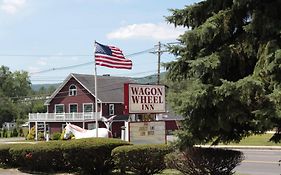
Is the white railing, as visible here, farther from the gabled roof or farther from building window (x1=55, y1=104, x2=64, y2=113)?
the gabled roof

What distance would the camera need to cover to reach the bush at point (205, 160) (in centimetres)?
1125

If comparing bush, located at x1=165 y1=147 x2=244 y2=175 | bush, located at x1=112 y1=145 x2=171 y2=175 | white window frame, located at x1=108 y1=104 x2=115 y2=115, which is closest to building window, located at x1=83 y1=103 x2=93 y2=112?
white window frame, located at x1=108 y1=104 x2=115 y2=115

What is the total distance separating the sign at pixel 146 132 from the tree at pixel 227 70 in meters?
7.77

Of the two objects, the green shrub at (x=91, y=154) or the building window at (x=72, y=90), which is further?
the building window at (x=72, y=90)

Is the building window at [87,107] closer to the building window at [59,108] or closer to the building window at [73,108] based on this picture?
the building window at [73,108]

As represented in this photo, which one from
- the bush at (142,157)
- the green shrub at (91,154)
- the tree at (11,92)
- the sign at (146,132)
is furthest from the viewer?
the tree at (11,92)

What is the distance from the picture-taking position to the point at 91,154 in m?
15.7

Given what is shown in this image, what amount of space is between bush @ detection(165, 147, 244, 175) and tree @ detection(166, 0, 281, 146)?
0.42 metres

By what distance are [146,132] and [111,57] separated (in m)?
11.0

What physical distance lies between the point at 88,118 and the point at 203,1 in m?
50.1

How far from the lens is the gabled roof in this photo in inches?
2517

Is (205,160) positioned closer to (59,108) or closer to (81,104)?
(81,104)

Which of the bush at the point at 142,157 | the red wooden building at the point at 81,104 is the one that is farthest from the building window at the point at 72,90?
the bush at the point at 142,157

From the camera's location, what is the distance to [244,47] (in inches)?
399
